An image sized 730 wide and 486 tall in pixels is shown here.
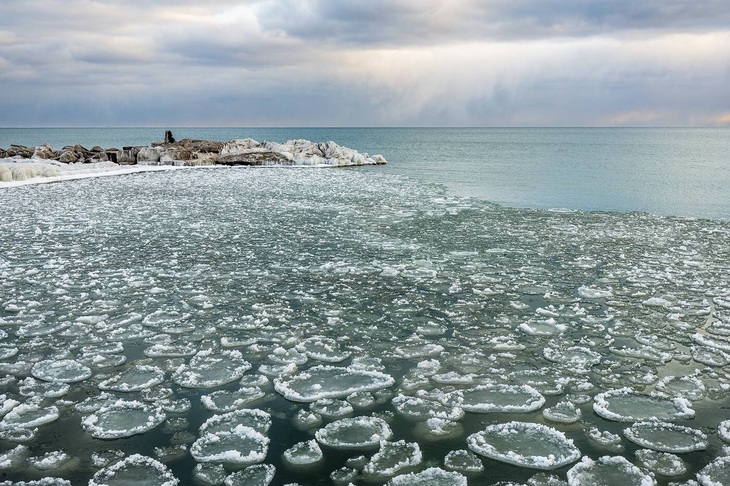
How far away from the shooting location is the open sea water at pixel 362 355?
4023mm

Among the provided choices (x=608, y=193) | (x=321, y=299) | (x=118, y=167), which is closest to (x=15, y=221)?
(x=321, y=299)

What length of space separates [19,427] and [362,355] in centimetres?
312

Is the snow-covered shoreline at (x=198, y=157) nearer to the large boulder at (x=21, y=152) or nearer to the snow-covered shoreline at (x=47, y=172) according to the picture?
the large boulder at (x=21, y=152)

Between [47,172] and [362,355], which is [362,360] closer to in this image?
[362,355]

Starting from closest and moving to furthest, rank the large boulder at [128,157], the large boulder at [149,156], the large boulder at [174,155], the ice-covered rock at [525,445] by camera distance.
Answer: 1. the ice-covered rock at [525,445]
2. the large boulder at [174,155]
3. the large boulder at [149,156]
4. the large boulder at [128,157]

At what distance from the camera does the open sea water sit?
13.2 ft

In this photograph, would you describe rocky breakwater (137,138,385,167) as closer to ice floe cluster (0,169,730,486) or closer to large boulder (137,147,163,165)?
large boulder (137,147,163,165)

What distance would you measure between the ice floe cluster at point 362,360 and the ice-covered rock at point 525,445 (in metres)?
0.02

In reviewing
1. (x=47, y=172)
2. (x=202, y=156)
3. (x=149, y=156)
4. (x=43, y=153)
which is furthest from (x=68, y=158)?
(x=47, y=172)

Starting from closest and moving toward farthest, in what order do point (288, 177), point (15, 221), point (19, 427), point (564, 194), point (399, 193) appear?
point (19, 427) → point (15, 221) → point (399, 193) → point (564, 194) → point (288, 177)

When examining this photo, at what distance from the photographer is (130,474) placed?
379 cm

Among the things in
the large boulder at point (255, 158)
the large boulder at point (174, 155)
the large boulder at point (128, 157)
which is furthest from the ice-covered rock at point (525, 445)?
the large boulder at point (128, 157)

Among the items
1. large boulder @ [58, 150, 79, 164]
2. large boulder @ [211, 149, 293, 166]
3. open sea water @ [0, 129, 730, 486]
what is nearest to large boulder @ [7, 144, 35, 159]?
large boulder @ [58, 150, 79, 164]

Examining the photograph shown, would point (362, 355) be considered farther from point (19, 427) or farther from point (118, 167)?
point (118, 167)
